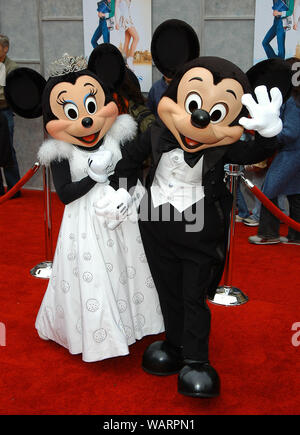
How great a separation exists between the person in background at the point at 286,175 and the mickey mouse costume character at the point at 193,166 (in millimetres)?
1666

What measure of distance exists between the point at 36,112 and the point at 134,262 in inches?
35.4

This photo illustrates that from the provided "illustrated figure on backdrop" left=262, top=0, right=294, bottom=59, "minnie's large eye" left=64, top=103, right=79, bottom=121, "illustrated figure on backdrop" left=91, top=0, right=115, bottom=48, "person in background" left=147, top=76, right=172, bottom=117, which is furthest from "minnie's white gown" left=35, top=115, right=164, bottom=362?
"illustrated figure on backdrop" left=91, top=0, right=115, bottom=48

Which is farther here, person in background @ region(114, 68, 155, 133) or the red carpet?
person in background @ region(114, 68, 155, 133)

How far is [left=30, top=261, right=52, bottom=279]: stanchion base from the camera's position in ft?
11.2

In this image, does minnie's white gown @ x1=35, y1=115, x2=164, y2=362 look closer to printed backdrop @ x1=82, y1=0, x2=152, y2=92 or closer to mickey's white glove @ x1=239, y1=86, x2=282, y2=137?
mickey's white glove @ x1=239, y1=86, x2=282, y2=137

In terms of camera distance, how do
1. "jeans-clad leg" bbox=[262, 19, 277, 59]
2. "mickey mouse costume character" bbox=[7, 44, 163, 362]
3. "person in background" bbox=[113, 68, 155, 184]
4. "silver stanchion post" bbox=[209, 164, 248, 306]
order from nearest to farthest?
"mickey mouse costume character" bbox=[7, 44, 163, 362] → "person in background" bbox=[113, 68, 155, 184] → "silver stanchion post" bbox=[209, 164, 248, 306] → "jeans-clad leg" bbox=[262, 19, 277, 59]

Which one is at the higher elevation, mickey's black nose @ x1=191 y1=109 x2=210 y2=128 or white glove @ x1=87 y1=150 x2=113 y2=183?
mickey's black nose @ x1=191 y1=109 x2=210 y2=128

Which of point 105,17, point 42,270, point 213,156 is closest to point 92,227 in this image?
point 213,156

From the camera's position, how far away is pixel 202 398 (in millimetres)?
2121

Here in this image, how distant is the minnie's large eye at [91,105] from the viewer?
2.18 metres


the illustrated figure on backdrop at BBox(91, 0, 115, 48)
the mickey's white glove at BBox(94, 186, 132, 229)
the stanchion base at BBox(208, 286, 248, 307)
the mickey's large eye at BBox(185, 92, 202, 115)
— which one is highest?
the illustrated figure on backdrop at BBox(91, 0, 115, 48)

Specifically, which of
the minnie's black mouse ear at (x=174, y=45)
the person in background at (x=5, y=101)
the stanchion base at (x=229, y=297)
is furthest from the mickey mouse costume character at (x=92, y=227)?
the person in background at (x=5, y=101)

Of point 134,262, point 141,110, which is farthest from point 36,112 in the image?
point 134,262
